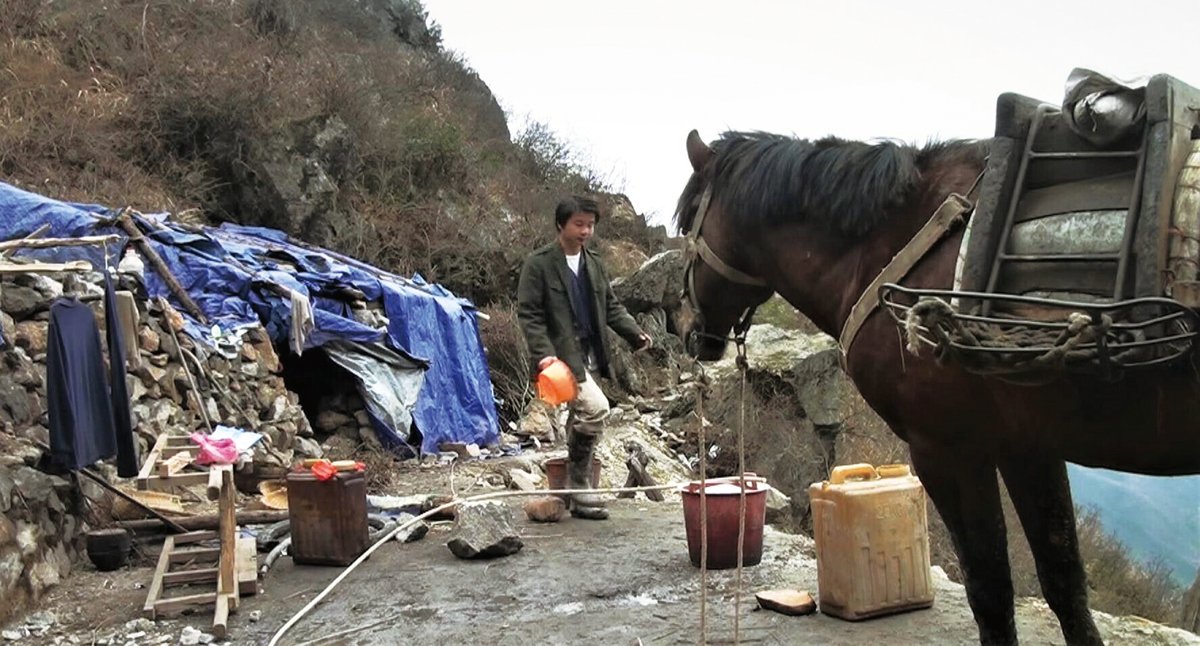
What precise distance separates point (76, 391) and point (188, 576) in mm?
1283

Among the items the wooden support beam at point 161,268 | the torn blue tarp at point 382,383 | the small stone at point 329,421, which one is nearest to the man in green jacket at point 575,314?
the wooden support beam at point 161,268

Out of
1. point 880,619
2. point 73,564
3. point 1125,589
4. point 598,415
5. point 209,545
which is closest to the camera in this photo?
point 880,619

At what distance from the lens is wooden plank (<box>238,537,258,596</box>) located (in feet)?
14.1

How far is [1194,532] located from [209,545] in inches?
393

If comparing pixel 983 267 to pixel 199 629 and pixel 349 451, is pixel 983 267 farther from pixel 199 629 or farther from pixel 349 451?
pixel 349 451

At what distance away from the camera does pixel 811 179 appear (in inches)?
116

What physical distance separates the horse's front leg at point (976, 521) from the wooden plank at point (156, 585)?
3376mm

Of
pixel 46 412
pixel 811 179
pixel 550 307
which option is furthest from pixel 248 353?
pixel 811 179

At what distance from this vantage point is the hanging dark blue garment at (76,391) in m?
4.68

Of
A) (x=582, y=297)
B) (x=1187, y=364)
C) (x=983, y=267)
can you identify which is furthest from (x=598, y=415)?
(x=1187, y=364)

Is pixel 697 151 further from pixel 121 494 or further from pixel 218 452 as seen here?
pixel 121 494

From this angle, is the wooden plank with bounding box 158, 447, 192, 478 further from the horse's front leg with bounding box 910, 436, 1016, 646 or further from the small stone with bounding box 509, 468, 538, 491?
the horse's front leg with bounding box 910, 436, 1016, 646

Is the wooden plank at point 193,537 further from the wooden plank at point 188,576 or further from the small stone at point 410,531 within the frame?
the small stone at point 410,531

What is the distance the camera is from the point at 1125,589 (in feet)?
37.7
